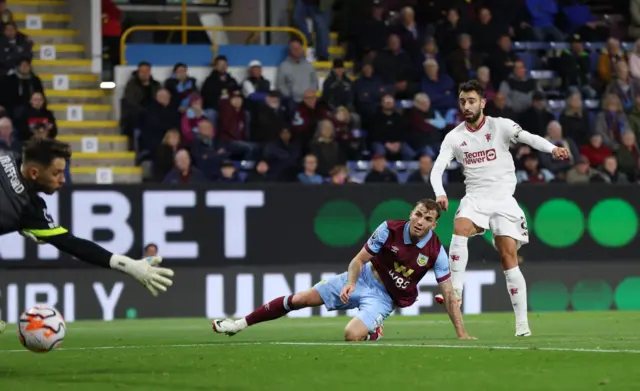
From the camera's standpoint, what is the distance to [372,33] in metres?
23.4

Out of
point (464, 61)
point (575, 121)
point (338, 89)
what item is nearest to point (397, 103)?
point (338, 89)

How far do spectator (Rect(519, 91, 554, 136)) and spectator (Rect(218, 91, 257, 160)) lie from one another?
4682mm

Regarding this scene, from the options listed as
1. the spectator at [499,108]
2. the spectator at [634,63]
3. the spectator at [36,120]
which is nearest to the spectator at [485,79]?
the spectator at [499,108]

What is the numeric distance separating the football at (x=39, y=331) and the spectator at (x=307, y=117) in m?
11.6

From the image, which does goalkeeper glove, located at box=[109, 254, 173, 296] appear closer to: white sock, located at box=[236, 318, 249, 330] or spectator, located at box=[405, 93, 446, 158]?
white sock, located at box=[236, 318, 249, 330]

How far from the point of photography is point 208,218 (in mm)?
18859

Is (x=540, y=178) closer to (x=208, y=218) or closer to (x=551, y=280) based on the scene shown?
(x=551, y=280)

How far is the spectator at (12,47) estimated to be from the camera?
67.3 ft

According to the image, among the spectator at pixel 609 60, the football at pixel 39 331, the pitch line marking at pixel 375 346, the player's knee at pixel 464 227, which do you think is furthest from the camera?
the spectator at pixel 609 60

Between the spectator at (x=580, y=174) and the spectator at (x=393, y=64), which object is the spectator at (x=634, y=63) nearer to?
the spectator at (x=580, y=174)

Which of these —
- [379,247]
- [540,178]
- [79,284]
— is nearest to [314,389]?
[379,247]

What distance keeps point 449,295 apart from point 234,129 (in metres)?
8.86

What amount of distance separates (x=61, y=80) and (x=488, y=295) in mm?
7630

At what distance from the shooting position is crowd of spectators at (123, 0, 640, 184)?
2039 cm
